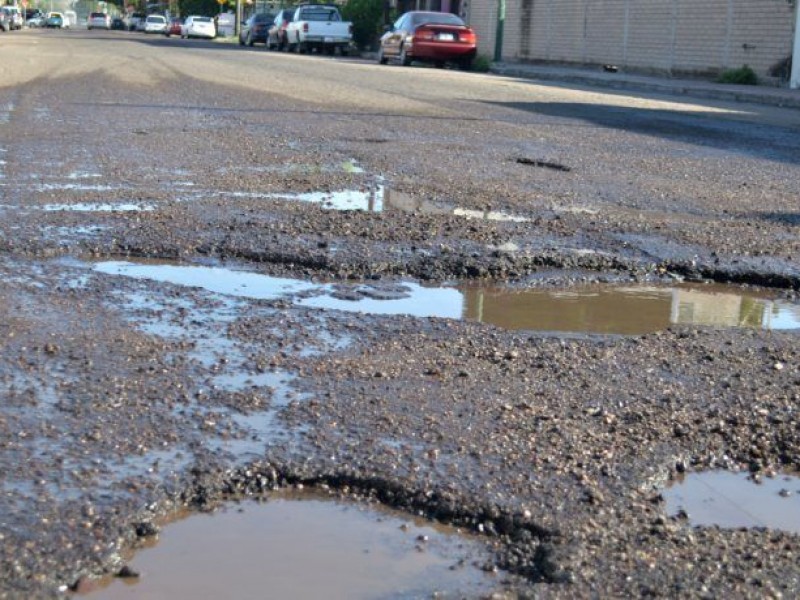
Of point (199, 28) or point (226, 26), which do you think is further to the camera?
point (226, 26)

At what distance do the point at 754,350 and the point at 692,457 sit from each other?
1.54m

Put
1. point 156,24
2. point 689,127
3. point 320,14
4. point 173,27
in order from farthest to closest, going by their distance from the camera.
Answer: point 156,24, point 173,27, point 320,14, point 689,127

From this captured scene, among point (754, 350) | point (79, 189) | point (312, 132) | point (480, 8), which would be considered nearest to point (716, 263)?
point (754, 350)

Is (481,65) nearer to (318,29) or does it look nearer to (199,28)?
(318,29)

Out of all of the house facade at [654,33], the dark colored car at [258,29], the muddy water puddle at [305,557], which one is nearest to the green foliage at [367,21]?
the house facade at [654,33]

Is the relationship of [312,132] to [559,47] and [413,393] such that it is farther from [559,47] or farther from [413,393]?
[559,47]

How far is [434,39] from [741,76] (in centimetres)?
994

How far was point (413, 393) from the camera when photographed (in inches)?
185

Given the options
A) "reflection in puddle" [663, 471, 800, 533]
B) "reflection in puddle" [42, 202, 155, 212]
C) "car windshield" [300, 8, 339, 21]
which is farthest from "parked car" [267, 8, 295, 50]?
"reflection in puddle" [663, 471, 800, 533]

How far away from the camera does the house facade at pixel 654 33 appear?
32.0 m

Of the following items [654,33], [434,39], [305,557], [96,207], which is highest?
[654,33]

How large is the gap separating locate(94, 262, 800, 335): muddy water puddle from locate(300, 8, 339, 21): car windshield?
147 ft

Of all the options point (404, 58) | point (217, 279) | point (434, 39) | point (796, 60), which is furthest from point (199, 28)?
point (217, 279)

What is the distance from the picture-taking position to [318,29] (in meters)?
49.7
